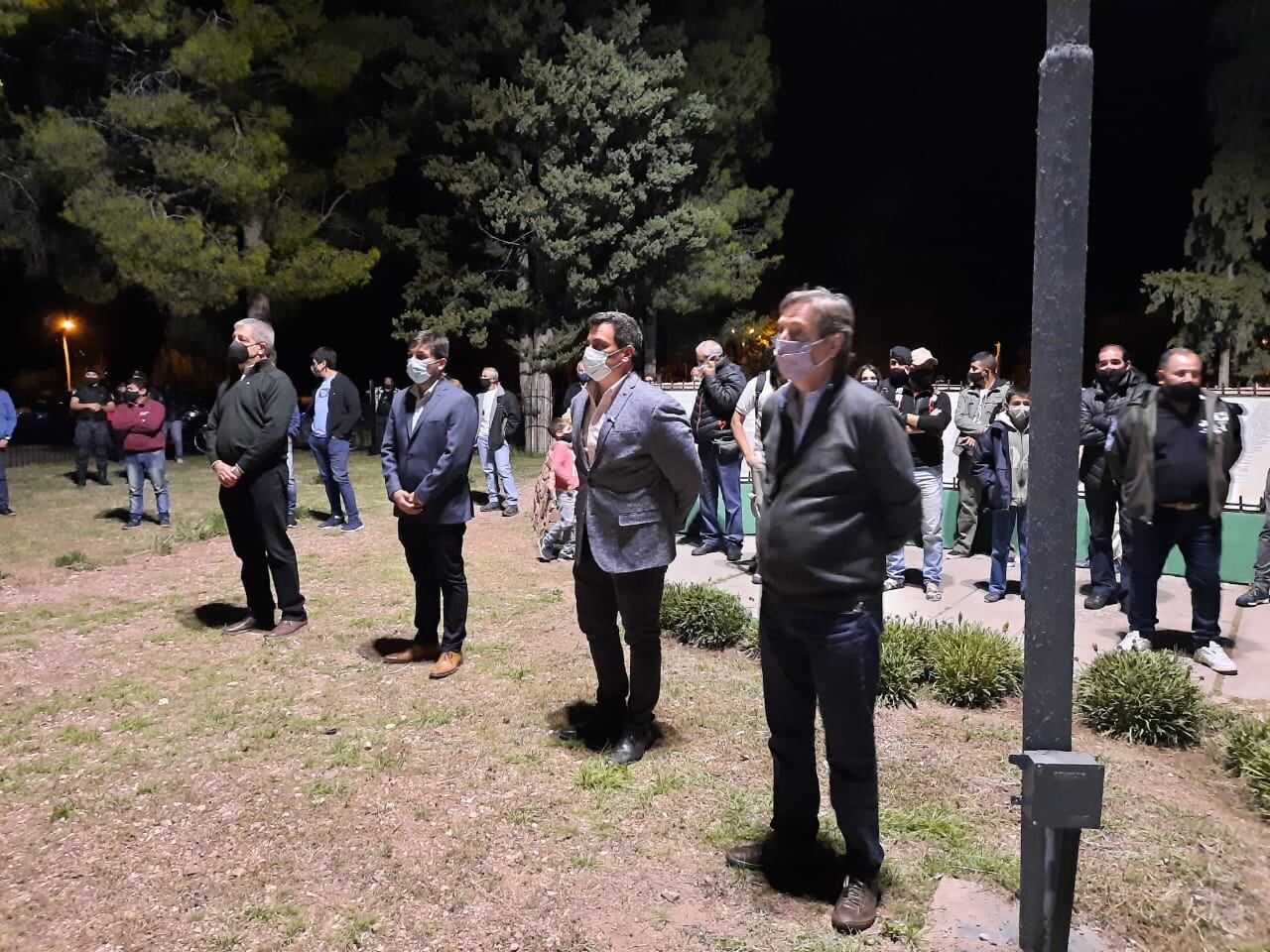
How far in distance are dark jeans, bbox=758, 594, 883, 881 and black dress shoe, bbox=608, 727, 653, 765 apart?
1279 millimetres

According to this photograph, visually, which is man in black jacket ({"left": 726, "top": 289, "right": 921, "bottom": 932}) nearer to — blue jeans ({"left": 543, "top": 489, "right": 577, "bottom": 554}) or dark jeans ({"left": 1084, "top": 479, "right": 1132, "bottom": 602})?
dark jeans ({"left": 1084, "top": 479, "right": 1132, "bottom": 602})

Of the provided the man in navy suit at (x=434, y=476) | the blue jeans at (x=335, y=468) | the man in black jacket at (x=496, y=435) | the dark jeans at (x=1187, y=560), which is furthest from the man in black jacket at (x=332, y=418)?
the dark jeans at (x=1187, y=560)

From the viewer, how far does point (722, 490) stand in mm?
9484

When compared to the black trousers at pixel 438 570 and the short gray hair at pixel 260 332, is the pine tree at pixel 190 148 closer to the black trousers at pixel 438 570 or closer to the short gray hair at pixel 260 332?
the short gray hair at pixel 260 332

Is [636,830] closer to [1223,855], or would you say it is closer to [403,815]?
[403,815]

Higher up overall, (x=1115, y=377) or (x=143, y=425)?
(x=1115, y=377)

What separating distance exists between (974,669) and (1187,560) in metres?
1.68

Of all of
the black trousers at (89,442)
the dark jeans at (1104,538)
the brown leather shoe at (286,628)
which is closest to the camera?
the brown leather shoe at (286,628)

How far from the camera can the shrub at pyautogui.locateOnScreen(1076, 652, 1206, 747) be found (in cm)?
481

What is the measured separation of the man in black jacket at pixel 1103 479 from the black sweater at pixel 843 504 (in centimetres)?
483

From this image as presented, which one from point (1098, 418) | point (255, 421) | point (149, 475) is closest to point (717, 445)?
point (1098, 418)

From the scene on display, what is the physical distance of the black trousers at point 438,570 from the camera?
5785mm

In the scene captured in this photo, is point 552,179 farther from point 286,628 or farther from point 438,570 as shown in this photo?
point 438,570

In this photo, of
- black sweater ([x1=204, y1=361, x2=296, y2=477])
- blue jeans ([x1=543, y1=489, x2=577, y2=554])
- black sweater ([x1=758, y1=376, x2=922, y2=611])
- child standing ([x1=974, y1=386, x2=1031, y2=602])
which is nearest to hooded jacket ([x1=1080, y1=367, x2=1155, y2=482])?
child standing ([x1=974, y1=386, x2=1031, y2=602])
